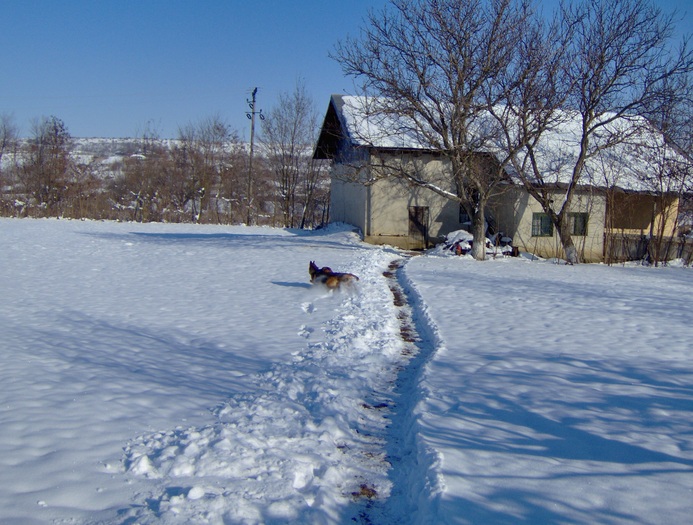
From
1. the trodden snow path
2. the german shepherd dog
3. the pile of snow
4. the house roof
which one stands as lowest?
the trodden snow path

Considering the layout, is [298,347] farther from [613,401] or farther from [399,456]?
[613,401]

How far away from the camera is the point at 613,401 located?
17.8 ft

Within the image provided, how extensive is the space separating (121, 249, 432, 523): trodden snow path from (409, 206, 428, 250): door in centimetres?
1778

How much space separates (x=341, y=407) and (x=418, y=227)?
1968 cm

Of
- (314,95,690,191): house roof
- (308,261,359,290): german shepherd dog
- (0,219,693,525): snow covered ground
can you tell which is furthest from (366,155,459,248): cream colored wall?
(0,219,693,525): snow covered ground

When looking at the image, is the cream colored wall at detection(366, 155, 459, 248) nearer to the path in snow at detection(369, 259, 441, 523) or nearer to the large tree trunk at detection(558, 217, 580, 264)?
the large tree trunk at detection(558, 217, 580, 264)

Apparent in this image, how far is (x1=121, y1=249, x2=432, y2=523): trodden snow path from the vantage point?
3.55 metres

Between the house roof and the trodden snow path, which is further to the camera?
the house roof

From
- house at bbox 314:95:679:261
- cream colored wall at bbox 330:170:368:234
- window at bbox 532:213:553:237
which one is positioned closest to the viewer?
house at bbox 314:95:679:261

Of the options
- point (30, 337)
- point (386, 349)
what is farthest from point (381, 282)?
point (30, 337)

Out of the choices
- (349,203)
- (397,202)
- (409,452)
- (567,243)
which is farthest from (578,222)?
(409,452)

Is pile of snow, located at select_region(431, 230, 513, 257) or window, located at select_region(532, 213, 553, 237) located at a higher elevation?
window, located at select_region(532, 213, 553, 237)

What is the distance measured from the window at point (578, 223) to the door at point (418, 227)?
6.03 m

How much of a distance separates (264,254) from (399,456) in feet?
47.8
